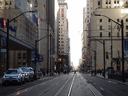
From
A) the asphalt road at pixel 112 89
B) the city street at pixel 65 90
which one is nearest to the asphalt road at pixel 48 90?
the city street at pixel 65 90

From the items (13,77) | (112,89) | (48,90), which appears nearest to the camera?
(48,90)

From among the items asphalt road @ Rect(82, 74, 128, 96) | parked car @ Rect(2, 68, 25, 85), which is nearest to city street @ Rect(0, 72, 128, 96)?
asphalt road @ Rect(82, 74, 128, 96)

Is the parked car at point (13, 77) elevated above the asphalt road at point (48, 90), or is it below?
above

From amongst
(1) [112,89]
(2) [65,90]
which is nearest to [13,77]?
(2) [65,90]

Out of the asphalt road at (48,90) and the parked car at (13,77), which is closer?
the asphalt road at (48,90)

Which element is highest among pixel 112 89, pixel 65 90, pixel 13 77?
pixel 13 77

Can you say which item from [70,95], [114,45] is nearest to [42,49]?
[114,45]

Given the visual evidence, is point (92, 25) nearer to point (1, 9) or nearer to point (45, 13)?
point (45, 13)

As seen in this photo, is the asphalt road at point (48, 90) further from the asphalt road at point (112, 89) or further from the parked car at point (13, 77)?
the parked car at point (13, 77)

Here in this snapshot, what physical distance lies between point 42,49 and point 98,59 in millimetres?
26667

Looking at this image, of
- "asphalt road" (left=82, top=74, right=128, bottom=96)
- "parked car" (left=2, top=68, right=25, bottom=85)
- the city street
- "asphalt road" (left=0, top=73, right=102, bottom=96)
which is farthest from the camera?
"parked car" (left=2, top=68, right=25, bottom=85)

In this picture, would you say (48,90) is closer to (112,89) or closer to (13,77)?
(112,89)

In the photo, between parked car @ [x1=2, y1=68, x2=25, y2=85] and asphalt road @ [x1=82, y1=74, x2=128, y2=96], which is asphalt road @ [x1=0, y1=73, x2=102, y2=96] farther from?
parked car @ [x1=2, y1=68, x2=25, y2=85]

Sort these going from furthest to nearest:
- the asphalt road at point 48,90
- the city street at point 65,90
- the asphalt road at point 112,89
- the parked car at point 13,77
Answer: the parked car at point 13,77, the asphalt road at point 112,89, the city street at point 65,90, the asphalt road at point 48,90
